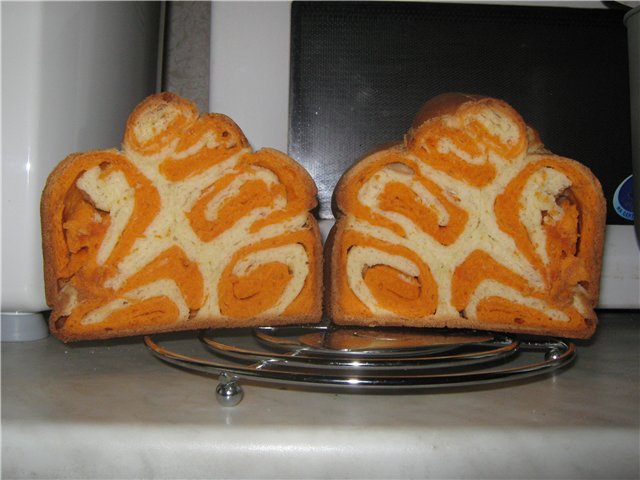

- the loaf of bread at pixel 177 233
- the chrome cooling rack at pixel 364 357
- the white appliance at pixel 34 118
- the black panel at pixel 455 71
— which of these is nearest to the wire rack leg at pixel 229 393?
the chrome cooling rack at pixel 364 357

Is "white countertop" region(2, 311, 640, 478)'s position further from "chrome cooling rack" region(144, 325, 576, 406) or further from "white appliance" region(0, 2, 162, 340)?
"white appliance" region(0, 2, 162, 340)

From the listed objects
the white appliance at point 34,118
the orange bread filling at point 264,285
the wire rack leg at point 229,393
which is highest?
the white appliance at point 34,118

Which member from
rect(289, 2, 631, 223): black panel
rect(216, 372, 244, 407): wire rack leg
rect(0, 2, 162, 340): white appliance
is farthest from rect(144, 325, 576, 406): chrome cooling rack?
rect(289, 2, 631, 223): black panel

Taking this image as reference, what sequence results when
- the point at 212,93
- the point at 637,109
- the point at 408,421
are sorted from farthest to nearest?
the point at 212,93 < the point at 637,109 < the point at 408,421

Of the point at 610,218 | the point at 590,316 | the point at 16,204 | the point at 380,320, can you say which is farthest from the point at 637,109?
the point at 16,204

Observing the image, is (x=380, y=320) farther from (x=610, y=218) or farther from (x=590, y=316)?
(x=610, y=218)

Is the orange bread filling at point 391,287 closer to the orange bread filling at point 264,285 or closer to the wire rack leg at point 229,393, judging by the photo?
the orange bread filling at point 264,285

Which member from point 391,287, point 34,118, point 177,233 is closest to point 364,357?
point 391,287
